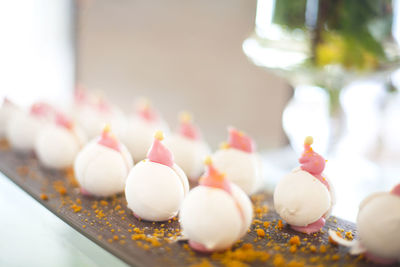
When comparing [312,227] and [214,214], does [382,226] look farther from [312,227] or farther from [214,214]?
[214,214]

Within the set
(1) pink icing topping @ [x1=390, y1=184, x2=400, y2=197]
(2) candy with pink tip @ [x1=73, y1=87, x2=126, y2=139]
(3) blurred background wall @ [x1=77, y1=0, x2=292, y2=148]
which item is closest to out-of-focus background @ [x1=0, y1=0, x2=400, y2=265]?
(3) blurred background wall @ [x1=77, y1=0, x2=292, y2=148]

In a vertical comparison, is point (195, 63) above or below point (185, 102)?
above

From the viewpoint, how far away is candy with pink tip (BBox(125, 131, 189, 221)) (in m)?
0.91

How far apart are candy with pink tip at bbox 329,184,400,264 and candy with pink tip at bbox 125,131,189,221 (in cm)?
37

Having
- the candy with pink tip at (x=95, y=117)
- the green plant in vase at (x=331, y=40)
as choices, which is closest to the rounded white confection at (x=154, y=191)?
the candy with pink tip at (x=95, y=117)

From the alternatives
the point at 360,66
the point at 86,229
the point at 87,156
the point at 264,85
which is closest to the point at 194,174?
the point at 87,156

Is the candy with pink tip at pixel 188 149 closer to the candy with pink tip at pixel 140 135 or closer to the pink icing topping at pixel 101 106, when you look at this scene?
the candy with pink tip at pixel 140 135

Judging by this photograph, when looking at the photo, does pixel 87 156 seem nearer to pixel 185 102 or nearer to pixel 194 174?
pixel 194 174

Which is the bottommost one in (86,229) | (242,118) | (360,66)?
(242,118)

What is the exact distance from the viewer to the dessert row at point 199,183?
2.55ft

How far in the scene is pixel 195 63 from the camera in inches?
95.4

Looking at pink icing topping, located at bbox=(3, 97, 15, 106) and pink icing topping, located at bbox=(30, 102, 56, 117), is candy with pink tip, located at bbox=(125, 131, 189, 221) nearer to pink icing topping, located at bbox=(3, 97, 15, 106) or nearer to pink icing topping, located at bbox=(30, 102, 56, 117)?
pink icing topping, located at bbox=(30, 102, 56, 117)

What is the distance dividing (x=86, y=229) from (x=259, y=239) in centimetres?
36

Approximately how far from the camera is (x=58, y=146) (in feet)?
4.10
